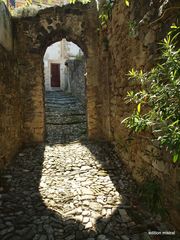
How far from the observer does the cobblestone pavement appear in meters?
2.50

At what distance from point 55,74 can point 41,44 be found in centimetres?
1265

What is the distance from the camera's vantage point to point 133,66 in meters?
3.51

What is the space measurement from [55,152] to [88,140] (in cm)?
118

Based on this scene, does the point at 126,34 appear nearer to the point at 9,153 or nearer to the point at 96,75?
the point at 96,75

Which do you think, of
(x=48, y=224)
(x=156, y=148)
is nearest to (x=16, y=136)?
(x=48, y=224)

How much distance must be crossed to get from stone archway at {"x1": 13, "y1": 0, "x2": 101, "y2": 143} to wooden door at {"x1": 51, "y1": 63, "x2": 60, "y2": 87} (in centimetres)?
1227

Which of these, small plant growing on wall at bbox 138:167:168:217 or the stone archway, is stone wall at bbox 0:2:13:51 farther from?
small plant growing on wall at bbox 138:167:168:217

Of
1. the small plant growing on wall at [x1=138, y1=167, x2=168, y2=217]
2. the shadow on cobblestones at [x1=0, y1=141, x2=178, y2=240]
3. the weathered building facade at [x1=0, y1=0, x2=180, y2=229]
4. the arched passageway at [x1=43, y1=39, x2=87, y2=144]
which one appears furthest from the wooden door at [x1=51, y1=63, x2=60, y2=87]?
the small plant growing on wall at [x1=138, y1=167, x2=168, y2=217]

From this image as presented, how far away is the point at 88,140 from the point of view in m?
6.07

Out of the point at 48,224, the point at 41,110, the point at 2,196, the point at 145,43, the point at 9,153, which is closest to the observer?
the point at 48,224

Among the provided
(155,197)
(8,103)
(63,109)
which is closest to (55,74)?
(63,109)

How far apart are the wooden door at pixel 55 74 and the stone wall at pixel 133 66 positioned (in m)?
12.9

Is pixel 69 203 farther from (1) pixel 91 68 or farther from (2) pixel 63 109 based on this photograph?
(2) pixel 63 109

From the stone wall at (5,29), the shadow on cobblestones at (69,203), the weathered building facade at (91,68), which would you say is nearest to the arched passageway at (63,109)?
the weathered building facade at (91,68)
